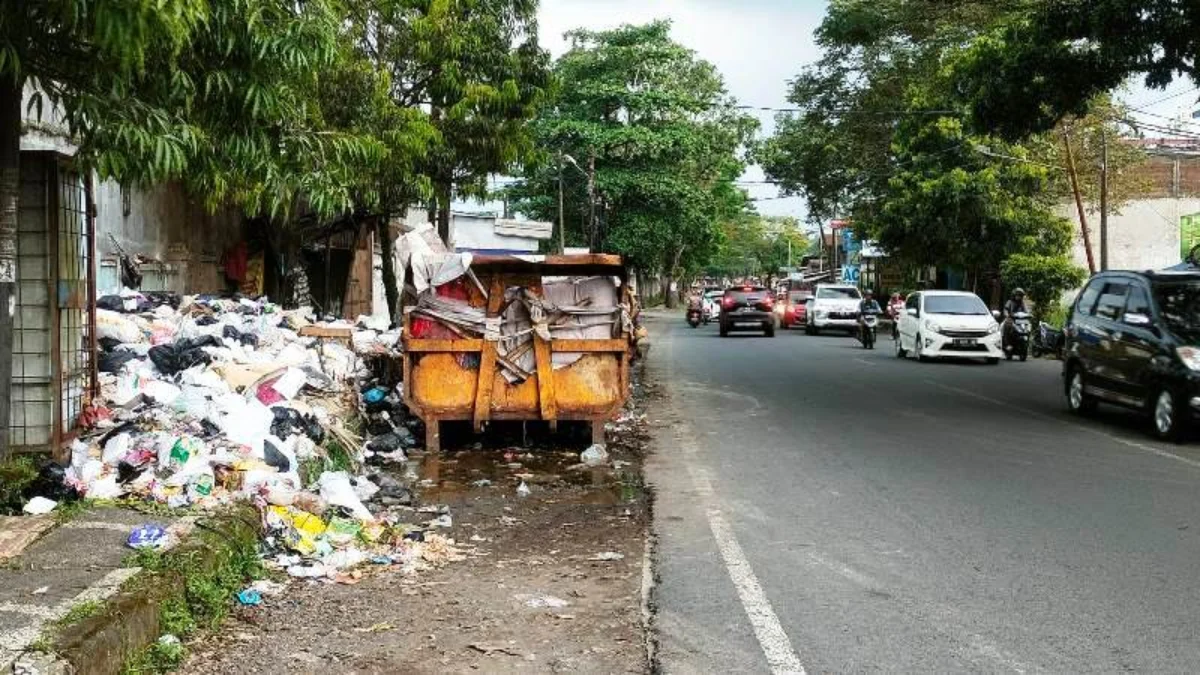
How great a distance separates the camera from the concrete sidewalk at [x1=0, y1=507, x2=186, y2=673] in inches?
170

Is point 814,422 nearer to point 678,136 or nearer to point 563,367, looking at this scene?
point 563,367

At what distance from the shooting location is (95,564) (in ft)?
17.2

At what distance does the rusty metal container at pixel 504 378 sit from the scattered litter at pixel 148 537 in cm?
468

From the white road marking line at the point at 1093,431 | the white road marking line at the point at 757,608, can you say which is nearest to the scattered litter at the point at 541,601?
the white road marking line at the point at 757,608

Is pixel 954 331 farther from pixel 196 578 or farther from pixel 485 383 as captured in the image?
pixel 196 578

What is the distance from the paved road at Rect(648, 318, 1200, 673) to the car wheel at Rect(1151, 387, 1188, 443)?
154mm

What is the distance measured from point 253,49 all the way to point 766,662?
3.67m

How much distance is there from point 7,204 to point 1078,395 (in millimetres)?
11878

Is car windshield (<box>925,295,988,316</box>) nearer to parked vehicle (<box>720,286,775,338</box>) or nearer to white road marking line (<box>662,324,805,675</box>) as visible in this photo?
parked vehicle (<box>720,286,775,338</box>)

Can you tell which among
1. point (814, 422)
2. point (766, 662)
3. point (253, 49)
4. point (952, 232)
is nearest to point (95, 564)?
point (253, 49)

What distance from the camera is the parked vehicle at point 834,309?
36.0 m

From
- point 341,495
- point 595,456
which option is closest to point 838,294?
point 595,456

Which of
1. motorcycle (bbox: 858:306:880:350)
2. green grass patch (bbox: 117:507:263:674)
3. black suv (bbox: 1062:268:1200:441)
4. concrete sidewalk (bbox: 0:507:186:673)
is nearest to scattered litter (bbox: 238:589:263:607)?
green grass patch (bbox: 117:507:263:674)

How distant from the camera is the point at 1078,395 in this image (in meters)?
13.5
